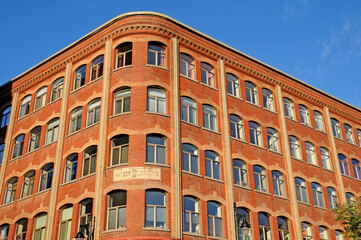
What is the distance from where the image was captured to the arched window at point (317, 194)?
34562mm

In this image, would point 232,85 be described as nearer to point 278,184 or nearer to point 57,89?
point 278,184

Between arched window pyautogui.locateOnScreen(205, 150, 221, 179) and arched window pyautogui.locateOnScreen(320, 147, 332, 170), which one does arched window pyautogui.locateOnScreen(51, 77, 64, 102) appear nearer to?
arched window pyautogui.locateOnScreen(205, 150, 221, 179)

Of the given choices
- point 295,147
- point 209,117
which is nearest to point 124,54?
point 209,117

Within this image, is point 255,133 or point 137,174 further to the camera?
point 255,133

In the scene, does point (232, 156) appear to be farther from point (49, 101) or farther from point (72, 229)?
point (49, 101)

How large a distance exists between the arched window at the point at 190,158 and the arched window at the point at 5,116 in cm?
1761

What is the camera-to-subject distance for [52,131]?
106 ft

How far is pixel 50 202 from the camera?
28.7 meters

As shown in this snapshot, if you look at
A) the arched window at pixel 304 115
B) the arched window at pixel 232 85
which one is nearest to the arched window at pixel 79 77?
the arched window at pixel 232 85

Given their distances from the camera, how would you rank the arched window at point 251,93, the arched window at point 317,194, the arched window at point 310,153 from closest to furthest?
the arched window at point 317,194, the arched window at point 251,93, the arched window at point 310,153

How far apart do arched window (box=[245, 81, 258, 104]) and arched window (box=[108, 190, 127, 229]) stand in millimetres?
13950

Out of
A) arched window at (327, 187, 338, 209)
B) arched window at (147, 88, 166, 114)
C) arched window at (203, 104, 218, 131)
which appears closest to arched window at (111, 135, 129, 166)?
arched window at (147, 88, 166, 114)

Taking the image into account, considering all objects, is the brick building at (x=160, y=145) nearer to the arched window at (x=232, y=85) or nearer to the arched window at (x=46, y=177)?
the arched window at (x=46, y=177)

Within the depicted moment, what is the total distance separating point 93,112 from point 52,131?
4.37m
